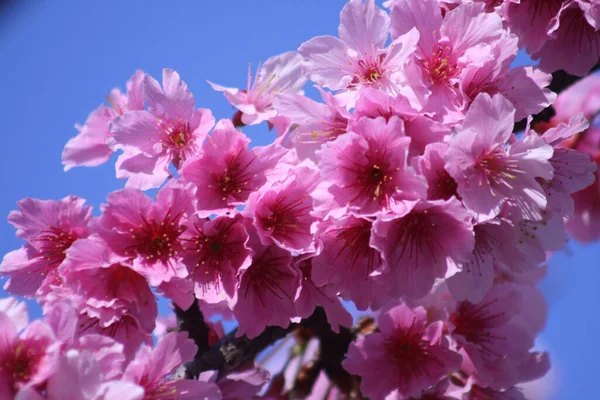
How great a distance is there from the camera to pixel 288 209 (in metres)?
1.70

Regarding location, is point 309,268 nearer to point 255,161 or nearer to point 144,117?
point 255,161

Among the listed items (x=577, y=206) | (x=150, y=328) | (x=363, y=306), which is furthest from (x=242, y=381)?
(x=577, y=206)

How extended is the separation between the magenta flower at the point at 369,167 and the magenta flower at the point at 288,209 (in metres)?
0.09

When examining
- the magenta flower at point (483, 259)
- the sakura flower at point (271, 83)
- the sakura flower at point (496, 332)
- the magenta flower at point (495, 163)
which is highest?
the sakura flower at point (271, 83)

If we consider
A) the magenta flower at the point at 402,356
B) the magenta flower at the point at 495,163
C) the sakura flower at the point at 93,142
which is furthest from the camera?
the sakura flower at the point at 93,142

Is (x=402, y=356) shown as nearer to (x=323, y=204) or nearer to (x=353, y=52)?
(x=323, y=204)

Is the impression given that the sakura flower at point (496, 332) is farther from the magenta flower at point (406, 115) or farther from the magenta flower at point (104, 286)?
the magenta flower at point (104, 286)

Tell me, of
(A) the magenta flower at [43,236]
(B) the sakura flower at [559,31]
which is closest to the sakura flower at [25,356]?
(A) the magenta flower at [43,236]

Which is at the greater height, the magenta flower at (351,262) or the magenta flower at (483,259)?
the magenta flower at (351,262)

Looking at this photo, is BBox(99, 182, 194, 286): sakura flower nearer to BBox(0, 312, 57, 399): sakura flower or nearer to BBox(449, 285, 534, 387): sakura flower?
BBox(0, 312, 57, 399): sakura flower

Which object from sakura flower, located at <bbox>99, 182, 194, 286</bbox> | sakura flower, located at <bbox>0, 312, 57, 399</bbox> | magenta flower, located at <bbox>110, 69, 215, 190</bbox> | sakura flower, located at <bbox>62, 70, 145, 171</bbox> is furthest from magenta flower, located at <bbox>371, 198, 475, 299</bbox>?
sakura flower, located at <bbox>62, 70, 145, 171</bbox>

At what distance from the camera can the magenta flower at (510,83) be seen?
176 cm

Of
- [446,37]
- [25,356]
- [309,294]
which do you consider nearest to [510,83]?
[446,37]

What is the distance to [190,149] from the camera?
1.86m
